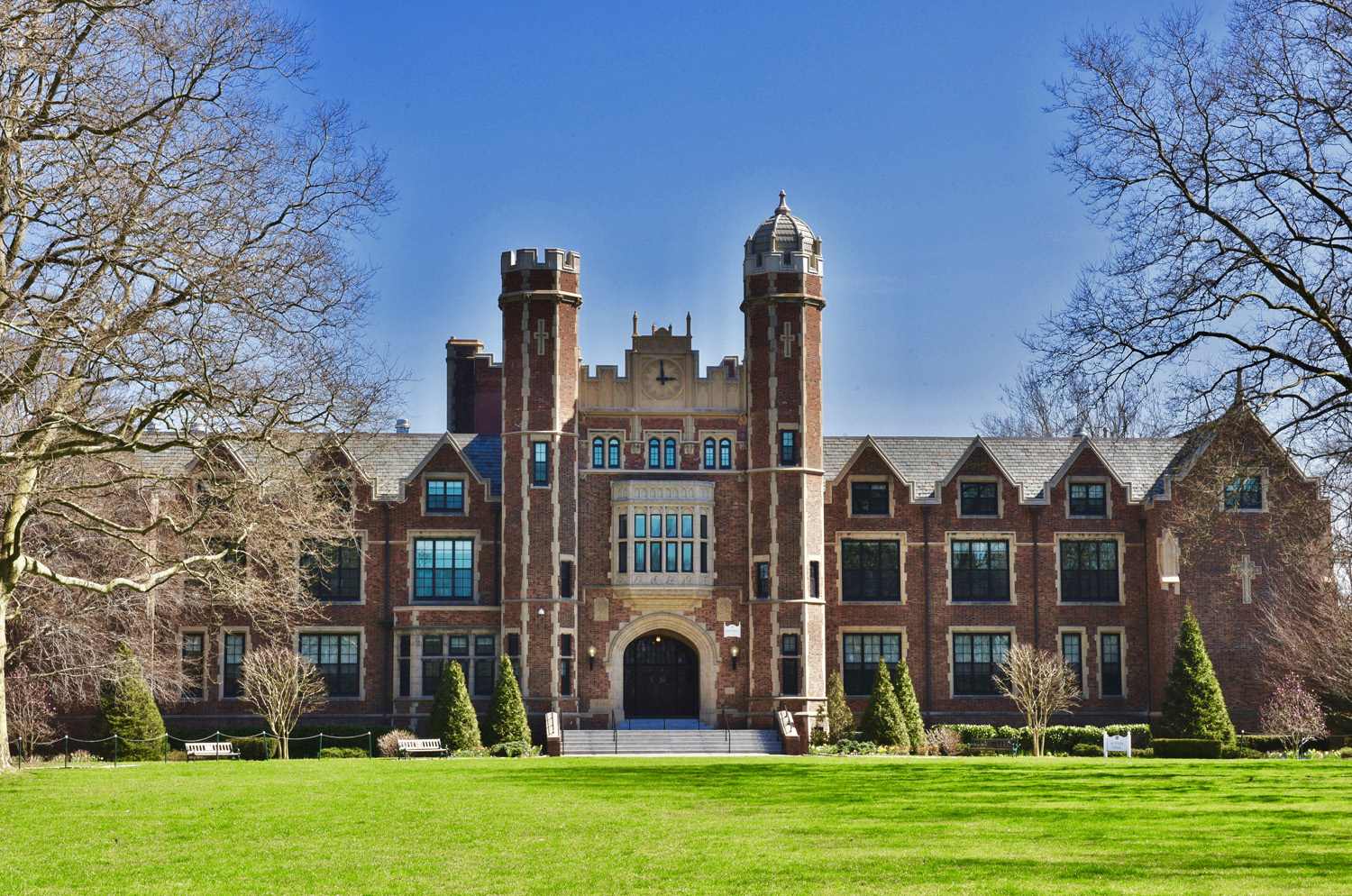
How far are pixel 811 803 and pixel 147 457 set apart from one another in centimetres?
2873

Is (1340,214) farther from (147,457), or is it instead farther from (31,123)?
(147,457)

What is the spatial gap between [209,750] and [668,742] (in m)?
11.1

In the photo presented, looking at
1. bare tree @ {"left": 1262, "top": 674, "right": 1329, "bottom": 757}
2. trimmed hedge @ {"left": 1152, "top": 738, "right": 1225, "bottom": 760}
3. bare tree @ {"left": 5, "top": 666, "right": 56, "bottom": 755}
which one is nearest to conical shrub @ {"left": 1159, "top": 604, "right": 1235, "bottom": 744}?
trimmed hedge @ {"left": 1152, "top": 738, "right": 1225, "bottom": 760}

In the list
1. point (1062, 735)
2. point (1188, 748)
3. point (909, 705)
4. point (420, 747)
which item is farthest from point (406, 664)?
point (1188, 748)

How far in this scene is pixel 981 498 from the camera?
42062mm

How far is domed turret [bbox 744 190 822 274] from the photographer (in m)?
40.4

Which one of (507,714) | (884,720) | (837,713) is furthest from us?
(837,713)

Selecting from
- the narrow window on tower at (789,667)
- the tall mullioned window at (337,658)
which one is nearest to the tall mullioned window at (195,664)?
the tall mullioned window at (337,658)

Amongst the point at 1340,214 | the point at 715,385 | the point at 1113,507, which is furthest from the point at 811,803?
the point at 1113,507

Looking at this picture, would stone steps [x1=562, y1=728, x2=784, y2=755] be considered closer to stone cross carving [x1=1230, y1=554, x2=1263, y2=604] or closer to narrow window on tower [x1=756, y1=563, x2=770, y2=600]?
narrow window on tower [x1=756, y1=563, x2=770, y2=600]

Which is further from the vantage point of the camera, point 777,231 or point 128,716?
point 777,231

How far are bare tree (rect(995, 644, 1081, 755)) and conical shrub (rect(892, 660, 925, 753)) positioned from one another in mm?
2370

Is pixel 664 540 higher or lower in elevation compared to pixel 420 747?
higher

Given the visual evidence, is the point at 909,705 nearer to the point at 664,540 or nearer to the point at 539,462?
the point at 664,540
